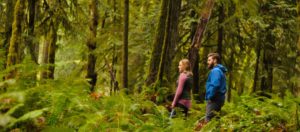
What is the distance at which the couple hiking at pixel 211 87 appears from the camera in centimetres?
834

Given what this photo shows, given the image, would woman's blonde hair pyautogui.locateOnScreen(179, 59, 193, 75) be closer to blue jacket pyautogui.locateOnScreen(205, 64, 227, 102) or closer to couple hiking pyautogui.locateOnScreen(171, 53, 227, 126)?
couple hiking pyautogui.locateOnScreen(171, 53, 227, 126)

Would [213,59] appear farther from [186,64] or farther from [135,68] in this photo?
[135,68]

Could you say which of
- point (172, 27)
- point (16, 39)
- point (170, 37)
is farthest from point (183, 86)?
point (16, 39)

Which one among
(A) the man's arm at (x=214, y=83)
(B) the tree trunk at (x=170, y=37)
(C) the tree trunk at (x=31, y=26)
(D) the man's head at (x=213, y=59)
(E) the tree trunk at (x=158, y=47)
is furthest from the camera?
(E) the tree trunk at (x=158, y=47)

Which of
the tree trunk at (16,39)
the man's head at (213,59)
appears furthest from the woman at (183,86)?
the tree trunk at (16,39)

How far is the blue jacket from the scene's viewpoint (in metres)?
8.30

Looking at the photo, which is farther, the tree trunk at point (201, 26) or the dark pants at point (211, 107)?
the tree trunk at point (201, 26)

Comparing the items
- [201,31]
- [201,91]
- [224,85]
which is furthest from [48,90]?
[201,91]

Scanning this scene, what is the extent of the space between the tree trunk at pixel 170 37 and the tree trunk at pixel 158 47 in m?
0.24

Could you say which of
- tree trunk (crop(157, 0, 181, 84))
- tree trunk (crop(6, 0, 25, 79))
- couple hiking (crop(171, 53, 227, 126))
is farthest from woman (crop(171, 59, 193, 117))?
tree trunk (crop(6, 0, 25, 79))

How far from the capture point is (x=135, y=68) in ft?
60.4

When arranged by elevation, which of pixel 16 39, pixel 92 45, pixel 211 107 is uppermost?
pixel 92 45

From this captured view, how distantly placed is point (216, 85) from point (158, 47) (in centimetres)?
308

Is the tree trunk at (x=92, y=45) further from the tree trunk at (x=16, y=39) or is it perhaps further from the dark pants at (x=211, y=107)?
the tree trunk at (x=16, y=39)
